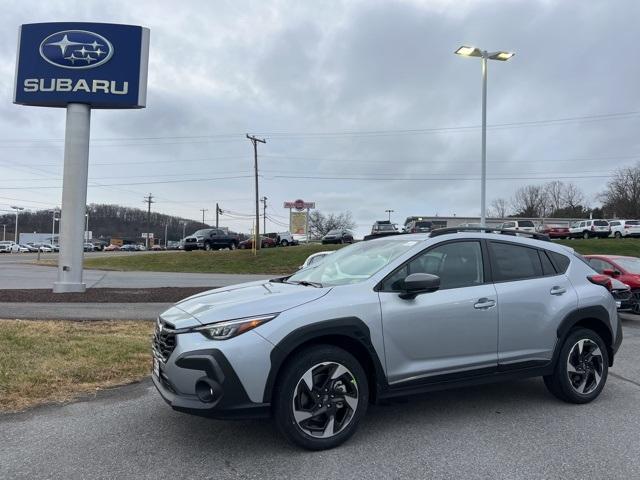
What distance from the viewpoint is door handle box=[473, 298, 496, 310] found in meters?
4.57

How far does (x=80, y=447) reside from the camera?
405cm

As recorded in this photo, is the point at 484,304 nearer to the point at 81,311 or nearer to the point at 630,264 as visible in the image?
the point at 81,311

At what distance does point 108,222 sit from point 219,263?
100 metres

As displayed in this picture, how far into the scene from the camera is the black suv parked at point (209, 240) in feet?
143

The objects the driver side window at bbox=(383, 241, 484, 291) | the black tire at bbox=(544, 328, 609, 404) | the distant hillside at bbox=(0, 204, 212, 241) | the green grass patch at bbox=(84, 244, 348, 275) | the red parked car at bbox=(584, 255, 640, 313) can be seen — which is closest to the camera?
the driver side window at bbox=(383, 241, 484, 291)

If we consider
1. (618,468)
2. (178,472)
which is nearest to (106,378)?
(178,472)

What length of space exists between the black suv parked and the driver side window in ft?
132

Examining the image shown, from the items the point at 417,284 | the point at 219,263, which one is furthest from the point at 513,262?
the point at 219,263

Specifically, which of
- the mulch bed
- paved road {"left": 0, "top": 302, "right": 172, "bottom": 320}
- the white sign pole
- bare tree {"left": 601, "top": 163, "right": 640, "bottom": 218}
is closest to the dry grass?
paved road {"left": 0, "top": 302, "right": 172, "bottom": 320}

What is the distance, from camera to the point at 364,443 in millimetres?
4121

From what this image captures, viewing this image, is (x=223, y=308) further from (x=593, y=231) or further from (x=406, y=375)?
(x=593, y=231)

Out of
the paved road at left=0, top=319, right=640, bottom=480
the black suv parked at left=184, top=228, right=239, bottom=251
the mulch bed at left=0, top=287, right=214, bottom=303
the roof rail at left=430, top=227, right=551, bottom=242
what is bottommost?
the paved road at left=0, top=319, right=640, bottom=480

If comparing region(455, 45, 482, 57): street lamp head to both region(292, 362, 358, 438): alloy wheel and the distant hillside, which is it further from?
the distant hillside

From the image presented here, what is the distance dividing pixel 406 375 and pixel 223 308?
1526 millimetres
